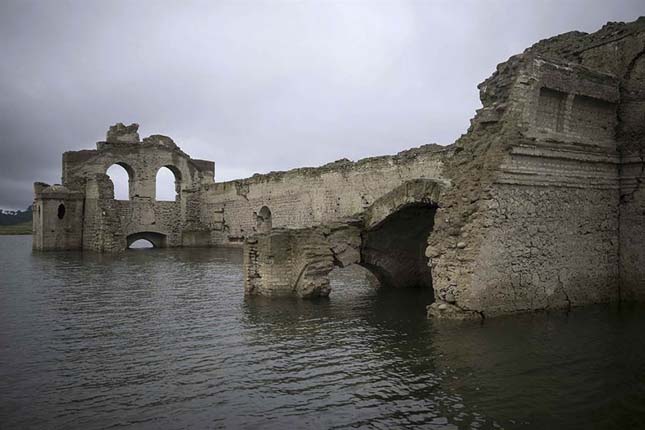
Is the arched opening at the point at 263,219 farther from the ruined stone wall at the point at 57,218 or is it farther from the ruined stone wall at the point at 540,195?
the ruined stone wall at the point at 540,195

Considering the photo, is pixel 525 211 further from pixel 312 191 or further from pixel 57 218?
pixel 57 218

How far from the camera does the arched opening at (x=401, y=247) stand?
40.3 ft

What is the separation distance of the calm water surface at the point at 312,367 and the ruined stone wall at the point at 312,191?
6.45 meters

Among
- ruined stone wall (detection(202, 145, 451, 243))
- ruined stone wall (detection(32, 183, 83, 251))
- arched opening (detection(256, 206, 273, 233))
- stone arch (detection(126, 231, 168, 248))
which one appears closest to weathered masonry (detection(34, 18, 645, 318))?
ruined stone wall (detection(202, 145, 451, 243))

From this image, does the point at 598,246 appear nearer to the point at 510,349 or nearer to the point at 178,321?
the point at 510,349

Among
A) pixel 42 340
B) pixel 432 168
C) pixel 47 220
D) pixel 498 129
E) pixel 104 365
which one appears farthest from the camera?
pixel 47 220

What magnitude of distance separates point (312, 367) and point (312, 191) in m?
18.9

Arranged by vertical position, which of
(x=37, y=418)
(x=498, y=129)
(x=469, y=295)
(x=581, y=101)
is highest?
(x=581, y=101)

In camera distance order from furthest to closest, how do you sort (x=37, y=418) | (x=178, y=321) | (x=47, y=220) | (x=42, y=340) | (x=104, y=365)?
(x=47, y=220), (x=178, y=321), (x=42, y=340), (x=104, y=365), (x=37, y=418)

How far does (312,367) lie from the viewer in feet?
23.2

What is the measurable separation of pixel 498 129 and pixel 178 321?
6674 millimetres

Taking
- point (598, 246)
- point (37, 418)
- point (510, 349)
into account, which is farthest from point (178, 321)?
point (598, 246)

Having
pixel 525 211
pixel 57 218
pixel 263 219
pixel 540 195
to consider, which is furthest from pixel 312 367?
pixel 57 218

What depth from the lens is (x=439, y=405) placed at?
5.68m
